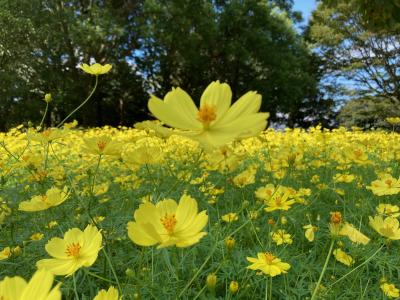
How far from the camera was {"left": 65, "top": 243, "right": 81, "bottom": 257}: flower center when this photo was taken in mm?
681

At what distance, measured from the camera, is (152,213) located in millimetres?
612

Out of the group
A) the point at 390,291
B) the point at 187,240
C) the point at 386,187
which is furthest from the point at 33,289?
the point at 386,187

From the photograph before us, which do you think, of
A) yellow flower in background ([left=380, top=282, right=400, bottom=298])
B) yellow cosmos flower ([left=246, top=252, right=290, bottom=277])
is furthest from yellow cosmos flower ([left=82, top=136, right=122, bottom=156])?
yellow flower in background ([left=380, top=282, right=400, bottom=298])

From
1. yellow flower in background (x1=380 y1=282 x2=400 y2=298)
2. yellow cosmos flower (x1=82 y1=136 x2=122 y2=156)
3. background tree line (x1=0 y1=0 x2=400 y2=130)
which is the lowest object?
yellow flower in background (x1=380 y1=282 x2=400 y2=298)

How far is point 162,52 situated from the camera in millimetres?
13109

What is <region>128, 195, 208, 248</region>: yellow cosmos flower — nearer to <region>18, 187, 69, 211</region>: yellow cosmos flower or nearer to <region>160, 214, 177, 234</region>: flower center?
<region>160, 214, 177, 234</region>: flower center

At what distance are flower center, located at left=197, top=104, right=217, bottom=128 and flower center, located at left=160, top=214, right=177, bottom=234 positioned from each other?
15cm

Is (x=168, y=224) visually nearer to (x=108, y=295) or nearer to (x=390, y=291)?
(x=108, y=295)

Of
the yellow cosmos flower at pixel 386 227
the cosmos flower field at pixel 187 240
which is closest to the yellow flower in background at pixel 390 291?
the cosmos flower field at pixel 187 240

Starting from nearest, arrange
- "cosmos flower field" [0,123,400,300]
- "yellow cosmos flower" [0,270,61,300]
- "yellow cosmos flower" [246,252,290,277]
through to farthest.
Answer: "yellow cosmos flower" [0,270,61,300]
"cosmos flower field" [0,123,400,300]
"yellow cosmos flower" [246,252,290,277]

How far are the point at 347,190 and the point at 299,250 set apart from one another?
0.82 m

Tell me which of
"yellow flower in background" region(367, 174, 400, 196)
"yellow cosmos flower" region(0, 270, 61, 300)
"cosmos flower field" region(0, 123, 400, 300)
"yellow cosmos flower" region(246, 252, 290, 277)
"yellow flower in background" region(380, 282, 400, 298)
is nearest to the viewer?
"yellow cosmos flower" region(0, 270, 61, 300)

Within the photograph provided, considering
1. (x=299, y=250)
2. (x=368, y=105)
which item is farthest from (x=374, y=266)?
(x=368, y=105)

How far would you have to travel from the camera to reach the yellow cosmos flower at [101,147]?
92 cm
